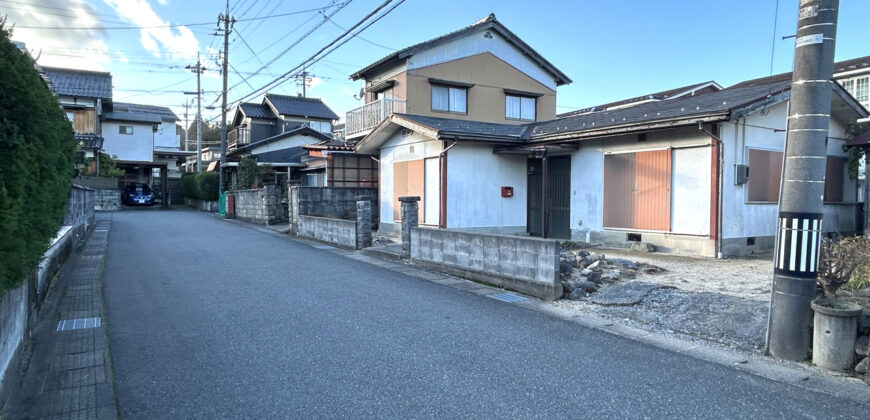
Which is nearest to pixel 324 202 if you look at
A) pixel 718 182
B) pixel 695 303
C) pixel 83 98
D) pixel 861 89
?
pixel 718 182

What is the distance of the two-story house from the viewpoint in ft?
44.9

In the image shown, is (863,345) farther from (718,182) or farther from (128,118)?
(128,118)

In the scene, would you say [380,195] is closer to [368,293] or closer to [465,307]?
[368,293]

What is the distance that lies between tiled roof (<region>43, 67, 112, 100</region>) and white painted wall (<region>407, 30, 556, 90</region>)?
21.8 m

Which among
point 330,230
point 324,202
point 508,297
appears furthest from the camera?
point 324,202

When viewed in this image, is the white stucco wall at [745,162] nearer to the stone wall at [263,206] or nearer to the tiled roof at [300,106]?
the stone wall at [263,206]

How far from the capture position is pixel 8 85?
3223mm

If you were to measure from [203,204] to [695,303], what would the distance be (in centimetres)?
2945

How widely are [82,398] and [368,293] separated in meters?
4.05

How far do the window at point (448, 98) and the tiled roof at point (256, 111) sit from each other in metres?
21.1

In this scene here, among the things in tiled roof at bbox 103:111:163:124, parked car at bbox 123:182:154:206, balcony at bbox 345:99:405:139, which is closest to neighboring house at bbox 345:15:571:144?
balcony at bbox 345:99:405:139

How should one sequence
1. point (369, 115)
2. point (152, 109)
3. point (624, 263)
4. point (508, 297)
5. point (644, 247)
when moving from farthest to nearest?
point (152, 109), point (369, 115), point (644, 247), point (624, 263), point (508, 297)

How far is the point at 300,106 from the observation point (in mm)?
37562

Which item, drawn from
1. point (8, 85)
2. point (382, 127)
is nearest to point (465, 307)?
point (8, 85)
